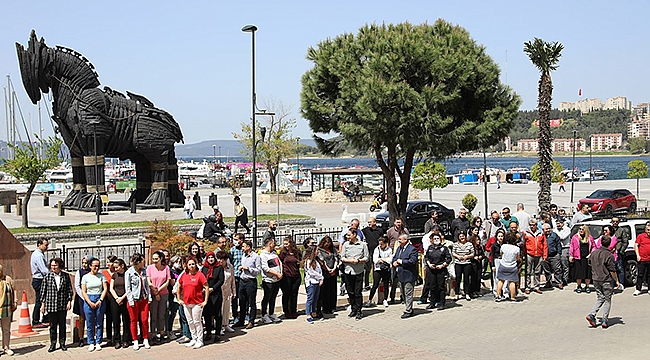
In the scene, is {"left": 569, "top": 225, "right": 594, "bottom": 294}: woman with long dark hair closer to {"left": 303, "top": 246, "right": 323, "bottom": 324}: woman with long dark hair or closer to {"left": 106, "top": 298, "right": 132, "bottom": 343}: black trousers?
{"left": 303, "top": 246, "right": 323, "bottom": 324}: woman with long dark hair

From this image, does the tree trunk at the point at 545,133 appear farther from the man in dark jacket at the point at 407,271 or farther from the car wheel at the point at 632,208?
the man in dark jacket at the point at 407,271

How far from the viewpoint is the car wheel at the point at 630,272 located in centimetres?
1652

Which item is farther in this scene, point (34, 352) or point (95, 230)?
point (95, 230)

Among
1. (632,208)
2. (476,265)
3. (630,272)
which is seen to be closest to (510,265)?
(476,265)

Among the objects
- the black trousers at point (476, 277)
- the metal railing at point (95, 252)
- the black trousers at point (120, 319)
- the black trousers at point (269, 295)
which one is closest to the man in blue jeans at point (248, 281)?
the black trousers at point (269, 295)

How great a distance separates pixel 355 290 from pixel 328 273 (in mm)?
605

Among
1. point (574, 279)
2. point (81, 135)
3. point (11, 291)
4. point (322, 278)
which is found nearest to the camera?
point (11, 291)

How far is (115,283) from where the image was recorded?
11508 millimetres

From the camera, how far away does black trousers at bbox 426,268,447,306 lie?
14.1 metres

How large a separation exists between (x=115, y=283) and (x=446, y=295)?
282 inches

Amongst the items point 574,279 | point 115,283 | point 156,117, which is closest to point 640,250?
point 574,279

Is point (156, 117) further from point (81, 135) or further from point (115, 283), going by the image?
point (115, 283)

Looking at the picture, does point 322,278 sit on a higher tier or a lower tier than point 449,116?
lower

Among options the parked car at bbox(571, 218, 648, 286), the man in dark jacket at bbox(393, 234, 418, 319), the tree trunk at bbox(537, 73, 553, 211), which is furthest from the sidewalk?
the tree trunk at bbox(537, 73, 553, 211)
